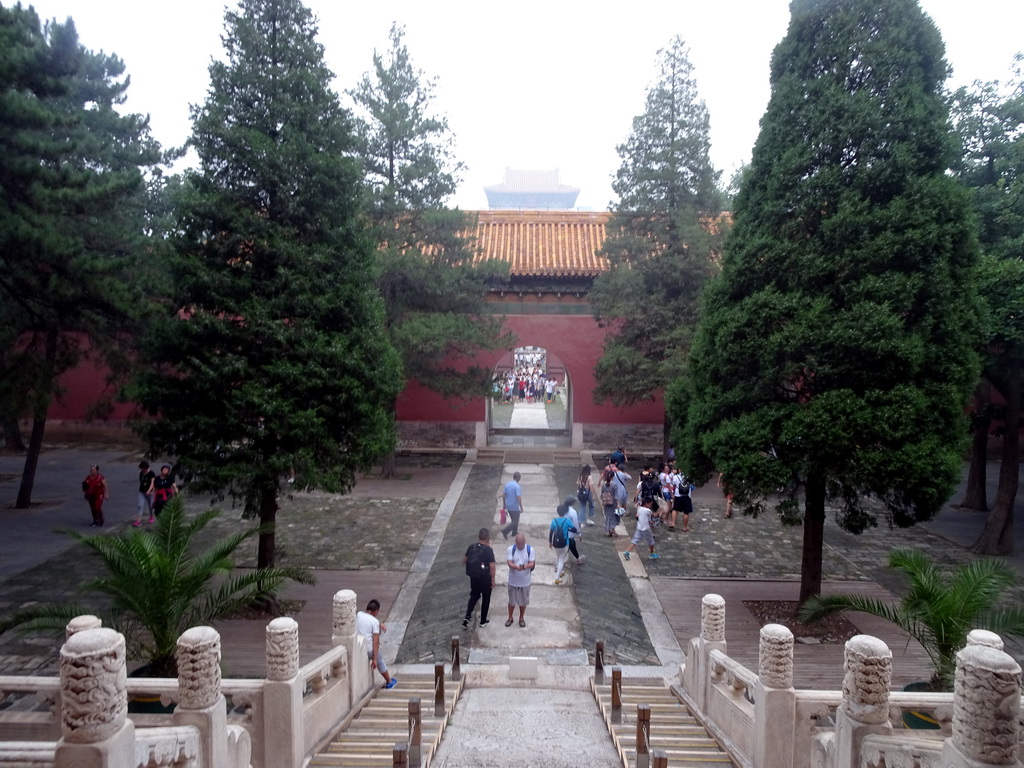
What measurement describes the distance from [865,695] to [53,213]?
440 inches

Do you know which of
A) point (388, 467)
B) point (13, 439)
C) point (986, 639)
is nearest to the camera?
point (986, 639)

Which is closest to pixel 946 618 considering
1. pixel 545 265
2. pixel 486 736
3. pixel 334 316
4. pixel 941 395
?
pixel 941 395

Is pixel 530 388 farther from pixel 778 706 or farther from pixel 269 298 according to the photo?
pixel 778 706

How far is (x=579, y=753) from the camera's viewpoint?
196 inches

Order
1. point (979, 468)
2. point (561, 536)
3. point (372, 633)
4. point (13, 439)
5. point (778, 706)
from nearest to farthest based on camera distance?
1. point (778, 706)
2. point (372, 633)
3. point (561, 536)
4. point (979, 468)
5. point (13, 439)

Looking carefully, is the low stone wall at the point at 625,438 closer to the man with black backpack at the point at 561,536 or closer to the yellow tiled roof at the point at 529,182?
the man with black backpack at the point at 561,536

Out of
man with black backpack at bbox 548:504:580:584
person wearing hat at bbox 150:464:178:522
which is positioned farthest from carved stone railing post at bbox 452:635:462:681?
person wearing hat at bbox 150:464:178:522

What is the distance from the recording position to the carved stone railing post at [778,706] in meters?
4.71

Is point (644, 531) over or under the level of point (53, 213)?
under

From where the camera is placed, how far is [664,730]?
19.2 feet

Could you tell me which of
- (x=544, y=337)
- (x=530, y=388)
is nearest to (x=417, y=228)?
(x=544, y=337)

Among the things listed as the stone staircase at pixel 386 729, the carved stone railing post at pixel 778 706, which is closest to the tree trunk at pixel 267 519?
the stone staircase at pixel 386 729

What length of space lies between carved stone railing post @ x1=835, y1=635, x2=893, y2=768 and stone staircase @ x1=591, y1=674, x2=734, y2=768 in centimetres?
114

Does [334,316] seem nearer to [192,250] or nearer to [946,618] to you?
[192,250]
